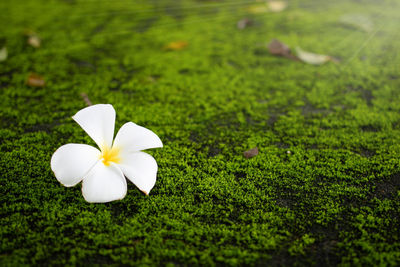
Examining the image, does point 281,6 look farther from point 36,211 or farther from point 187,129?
point 36,211

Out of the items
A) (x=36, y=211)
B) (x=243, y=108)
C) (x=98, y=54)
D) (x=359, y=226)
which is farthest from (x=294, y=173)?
(x=98, y=54)

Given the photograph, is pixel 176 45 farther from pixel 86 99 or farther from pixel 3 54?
pixel 3 54

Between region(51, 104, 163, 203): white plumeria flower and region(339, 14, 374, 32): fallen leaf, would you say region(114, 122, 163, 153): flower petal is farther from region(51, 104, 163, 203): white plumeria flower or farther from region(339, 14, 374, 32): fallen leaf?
region(339, 14, 374, 32): fallen leaf

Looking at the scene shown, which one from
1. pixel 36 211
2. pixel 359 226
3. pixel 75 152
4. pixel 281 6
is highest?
pixel 281 6

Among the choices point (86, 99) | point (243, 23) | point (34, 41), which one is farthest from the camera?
point (243, 23)

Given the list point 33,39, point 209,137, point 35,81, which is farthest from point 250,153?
point 33,39

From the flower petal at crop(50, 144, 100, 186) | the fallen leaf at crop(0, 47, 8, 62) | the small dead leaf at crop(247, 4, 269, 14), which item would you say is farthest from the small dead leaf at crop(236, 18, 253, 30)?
the flower petal at crop(50, 144, 100, 186)
